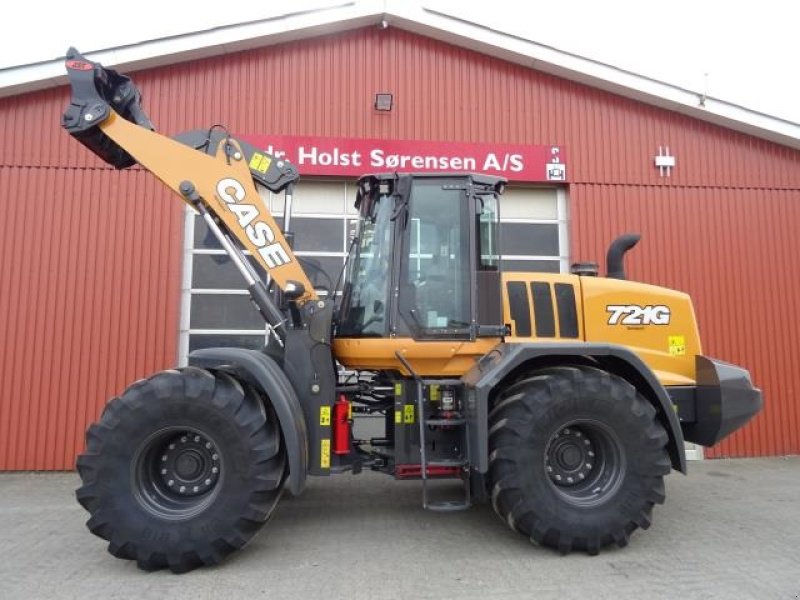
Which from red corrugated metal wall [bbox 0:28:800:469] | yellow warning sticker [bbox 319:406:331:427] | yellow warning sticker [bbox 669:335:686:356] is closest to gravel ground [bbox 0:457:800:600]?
yellow warning sticker [bbox 319:406:331:427]

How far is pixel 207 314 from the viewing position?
8219 millimetres

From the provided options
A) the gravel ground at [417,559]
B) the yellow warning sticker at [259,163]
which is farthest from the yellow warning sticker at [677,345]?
the yellow warning sticker at [259,163]

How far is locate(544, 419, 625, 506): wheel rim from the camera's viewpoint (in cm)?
444

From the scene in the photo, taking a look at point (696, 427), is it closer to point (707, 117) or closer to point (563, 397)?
point (563, 397)

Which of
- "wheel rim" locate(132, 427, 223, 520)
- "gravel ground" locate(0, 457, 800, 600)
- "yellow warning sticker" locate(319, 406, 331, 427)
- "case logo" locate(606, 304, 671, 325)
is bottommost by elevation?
"gravel ground" locate(0, 457, 800, 600)

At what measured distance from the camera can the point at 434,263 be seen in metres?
4.77

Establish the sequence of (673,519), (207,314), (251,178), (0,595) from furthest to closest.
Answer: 1. (207,314)
2. (673,519)
3. (251,178)
4. (0,595)

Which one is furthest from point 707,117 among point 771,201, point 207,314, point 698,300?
point 207,314

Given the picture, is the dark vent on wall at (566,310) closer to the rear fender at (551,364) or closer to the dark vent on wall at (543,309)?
the dark vent on wall at (543,309)

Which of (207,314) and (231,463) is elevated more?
(207,314)

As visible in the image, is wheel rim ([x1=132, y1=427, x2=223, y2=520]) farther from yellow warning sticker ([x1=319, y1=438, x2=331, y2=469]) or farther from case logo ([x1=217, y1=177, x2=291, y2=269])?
case logo ([x1=217, y1=177, x2=291, y2=269])

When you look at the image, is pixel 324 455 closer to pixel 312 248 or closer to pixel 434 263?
pixel 434 263

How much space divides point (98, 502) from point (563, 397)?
11.4ft

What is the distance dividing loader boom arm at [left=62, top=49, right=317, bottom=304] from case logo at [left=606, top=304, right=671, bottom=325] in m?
2.74
